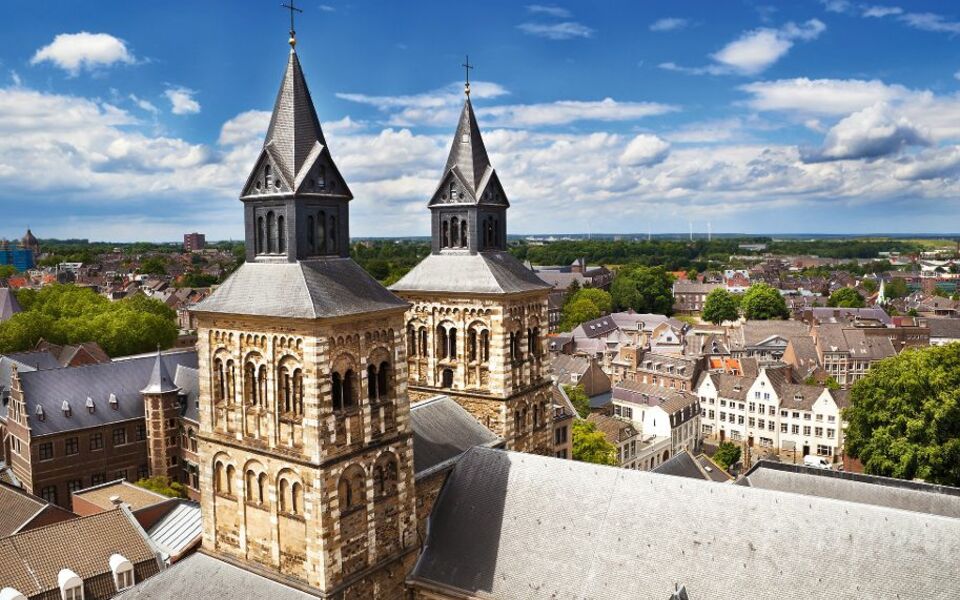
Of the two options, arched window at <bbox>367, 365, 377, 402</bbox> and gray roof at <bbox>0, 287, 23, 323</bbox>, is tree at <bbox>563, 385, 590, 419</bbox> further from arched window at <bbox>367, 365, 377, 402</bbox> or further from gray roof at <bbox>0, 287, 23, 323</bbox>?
gray roof at <bbox>0, 287, 23, 323</bbox>

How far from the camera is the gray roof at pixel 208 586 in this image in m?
25.0

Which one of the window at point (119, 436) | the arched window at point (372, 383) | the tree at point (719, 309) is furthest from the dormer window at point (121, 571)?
the tree at point (719, 309)

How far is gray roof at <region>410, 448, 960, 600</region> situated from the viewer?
23.7 meters

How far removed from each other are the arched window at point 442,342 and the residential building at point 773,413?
6981cm

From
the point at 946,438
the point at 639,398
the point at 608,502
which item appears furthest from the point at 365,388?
the point at 639,398

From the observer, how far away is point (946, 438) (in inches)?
2063

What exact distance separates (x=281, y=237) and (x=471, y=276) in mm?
11280

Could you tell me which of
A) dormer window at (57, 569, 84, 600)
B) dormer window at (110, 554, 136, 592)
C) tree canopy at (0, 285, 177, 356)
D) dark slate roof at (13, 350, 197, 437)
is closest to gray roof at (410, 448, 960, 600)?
dormer window at (110, 554, 136, 592)

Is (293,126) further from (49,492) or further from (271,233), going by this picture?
(49,492)

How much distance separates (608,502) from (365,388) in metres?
10.2

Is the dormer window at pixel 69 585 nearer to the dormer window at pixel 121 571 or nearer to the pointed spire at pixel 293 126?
the dormer window at pixel 121 571

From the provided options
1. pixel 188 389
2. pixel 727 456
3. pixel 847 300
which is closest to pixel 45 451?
pixel 188 389

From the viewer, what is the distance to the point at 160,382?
70.1 meters

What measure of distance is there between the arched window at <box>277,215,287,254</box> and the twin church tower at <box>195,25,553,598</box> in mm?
59
